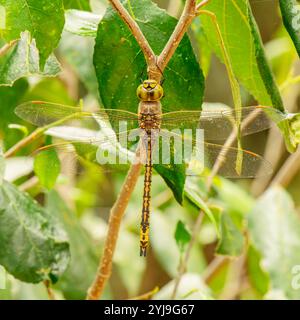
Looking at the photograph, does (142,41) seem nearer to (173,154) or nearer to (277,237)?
Answer: (173,154)

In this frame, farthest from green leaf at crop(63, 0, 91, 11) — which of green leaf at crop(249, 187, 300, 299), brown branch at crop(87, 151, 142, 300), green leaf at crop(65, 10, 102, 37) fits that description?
green leaf at crop(249, 187, 300, 299)

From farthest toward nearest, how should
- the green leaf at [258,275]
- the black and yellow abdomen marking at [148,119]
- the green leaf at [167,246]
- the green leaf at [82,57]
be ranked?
the green leaf at [167,246], the green leaf at [258,275], the green leaf at [82,57], the black and yellow abdomen marking at [148,119]

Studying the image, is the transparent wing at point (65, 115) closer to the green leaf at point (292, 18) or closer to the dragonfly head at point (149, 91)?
the dragonfly head at point (149, 91)

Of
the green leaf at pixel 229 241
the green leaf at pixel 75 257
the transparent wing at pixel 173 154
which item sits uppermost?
the transparent wing at pixel 173 154

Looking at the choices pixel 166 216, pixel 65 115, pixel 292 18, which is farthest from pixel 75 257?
pixel 292 18

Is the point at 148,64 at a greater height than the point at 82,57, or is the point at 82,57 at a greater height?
the point at 148,64

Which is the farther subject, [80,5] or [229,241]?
[229,241]

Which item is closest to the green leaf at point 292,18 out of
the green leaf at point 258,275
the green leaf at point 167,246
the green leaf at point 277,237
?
the green leaf at point 277,237
